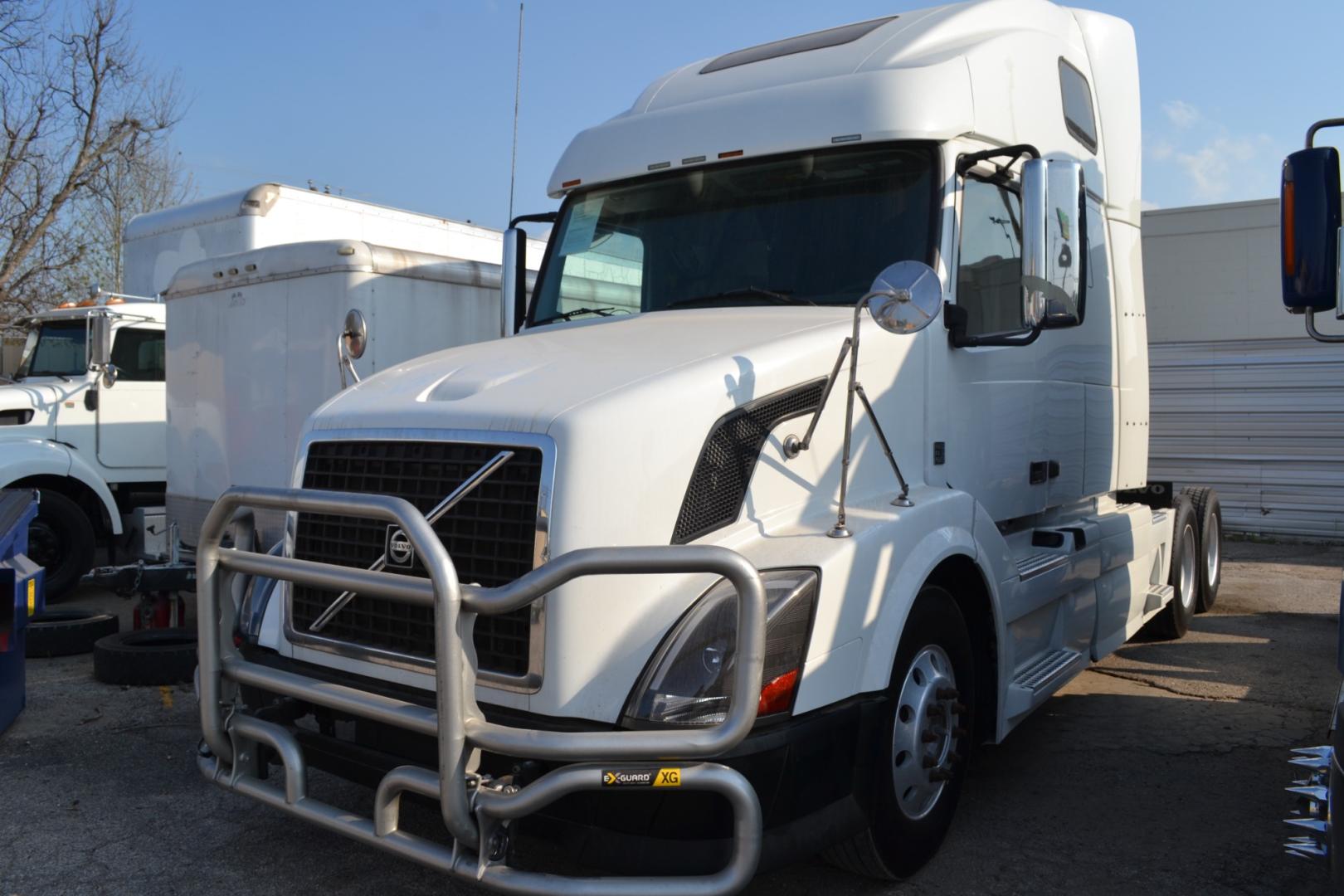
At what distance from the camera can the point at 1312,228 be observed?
332 centimetres

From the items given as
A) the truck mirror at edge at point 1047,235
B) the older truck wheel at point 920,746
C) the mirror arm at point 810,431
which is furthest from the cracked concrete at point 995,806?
the truck mirror at edge at point 1047,235

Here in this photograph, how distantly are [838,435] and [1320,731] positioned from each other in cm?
344

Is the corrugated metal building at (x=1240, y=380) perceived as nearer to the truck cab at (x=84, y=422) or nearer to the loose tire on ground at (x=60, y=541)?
the truck cab at (x=84, y=422)

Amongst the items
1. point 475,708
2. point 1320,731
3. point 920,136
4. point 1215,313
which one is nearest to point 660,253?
point 920,136

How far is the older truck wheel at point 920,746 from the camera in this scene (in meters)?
3.29

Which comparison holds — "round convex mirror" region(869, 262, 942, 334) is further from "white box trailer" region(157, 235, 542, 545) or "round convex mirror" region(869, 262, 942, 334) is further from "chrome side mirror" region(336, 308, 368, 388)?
"white box trailer" region(157, 235, 542, 545)

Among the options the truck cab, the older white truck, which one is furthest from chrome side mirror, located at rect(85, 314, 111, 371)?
the older white truck

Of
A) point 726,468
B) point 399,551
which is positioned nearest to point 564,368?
point 726,468

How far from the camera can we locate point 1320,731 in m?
5.31

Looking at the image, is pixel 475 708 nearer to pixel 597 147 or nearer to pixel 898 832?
pixel 898 832

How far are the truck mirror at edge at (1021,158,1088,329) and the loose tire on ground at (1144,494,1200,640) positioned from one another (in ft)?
12.6

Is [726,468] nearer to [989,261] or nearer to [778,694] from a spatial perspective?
[778,694]

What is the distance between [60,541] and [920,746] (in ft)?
25.6

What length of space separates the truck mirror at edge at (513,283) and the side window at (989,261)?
2101mm
